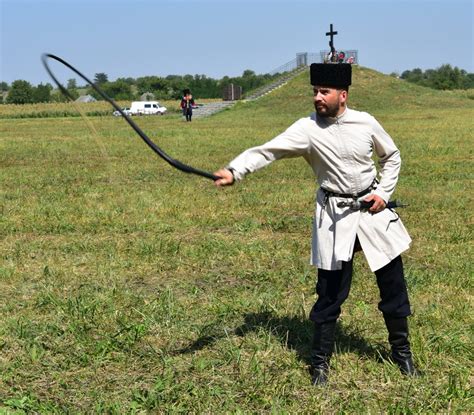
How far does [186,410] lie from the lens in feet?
12.1

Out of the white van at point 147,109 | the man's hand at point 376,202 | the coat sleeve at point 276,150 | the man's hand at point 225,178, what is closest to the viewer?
the man's hand at point 225,178

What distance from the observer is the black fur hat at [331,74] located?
12.6ft

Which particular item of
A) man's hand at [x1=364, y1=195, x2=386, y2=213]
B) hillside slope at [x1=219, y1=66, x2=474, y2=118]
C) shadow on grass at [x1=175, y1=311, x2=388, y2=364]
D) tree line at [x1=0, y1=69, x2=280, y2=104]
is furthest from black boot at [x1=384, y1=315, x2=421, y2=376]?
tree line at [x1=0, y1=69, x2=280, y2=104]

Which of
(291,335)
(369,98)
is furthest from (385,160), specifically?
(369,98)

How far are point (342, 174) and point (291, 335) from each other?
1.41 m

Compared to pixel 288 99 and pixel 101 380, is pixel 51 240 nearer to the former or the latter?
pixel 101 380

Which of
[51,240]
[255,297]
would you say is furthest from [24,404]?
[51,240]

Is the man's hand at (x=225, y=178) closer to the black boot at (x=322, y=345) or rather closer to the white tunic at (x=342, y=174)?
the white tunic at (x=342, y=174)

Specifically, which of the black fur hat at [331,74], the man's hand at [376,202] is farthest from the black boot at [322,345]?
the black fur hat at [331,74]

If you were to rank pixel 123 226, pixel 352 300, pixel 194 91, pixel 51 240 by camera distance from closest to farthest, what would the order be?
→ 1. pixel 352 300
2. pixel 51 240
3. pixel 123 226
4. pixel 194 91

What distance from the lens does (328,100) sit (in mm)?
3875

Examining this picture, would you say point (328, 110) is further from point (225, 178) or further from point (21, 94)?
point (21, 94)

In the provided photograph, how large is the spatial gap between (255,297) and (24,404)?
2266 millimetres

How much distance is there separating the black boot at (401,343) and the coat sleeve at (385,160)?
0.81 metres
